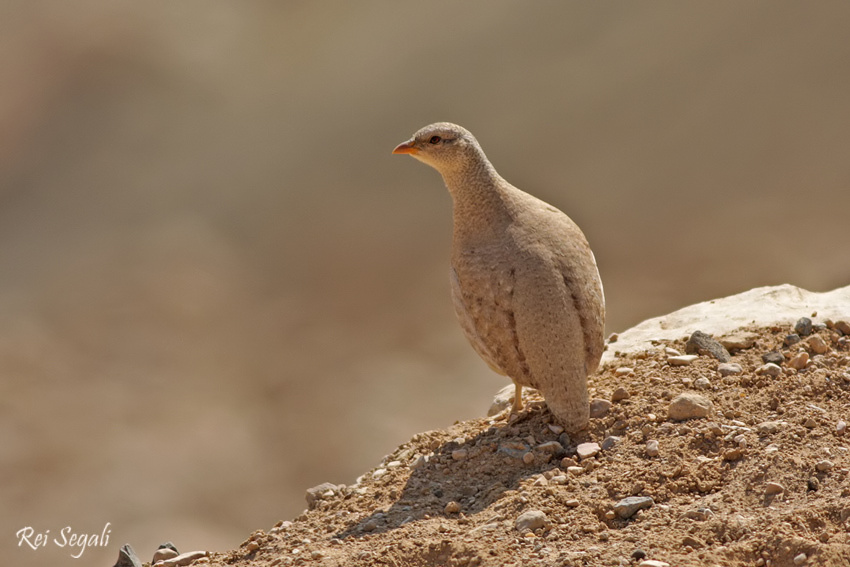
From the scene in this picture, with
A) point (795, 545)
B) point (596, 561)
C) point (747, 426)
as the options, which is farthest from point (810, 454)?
point (596, 561)

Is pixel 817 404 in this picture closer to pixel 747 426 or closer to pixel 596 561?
pixel 747 426

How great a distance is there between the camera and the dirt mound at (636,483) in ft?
16.1

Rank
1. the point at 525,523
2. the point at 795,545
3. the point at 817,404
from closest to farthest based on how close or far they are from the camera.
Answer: the point at 795,545
the point at 525,523
the point at 817,404

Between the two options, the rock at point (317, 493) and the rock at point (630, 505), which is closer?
the rock at point (630, 505)

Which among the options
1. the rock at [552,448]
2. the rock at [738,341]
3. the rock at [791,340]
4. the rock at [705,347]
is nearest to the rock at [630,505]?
the rock at [552,448]

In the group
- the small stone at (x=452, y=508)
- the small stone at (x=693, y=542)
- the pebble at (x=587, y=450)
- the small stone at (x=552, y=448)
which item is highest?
the small stone at (x=552, y=448)

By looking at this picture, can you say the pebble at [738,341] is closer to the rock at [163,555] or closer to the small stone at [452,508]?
the small stone at [452,508]

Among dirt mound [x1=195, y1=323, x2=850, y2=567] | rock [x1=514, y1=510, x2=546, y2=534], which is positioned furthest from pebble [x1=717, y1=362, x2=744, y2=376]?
rock [x1=514, y1=510, x2=546, y2=534]

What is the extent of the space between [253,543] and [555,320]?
90.5 inches

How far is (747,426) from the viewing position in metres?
6.03

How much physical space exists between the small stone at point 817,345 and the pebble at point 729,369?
577 millimetres

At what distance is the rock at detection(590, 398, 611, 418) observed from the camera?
648 cm

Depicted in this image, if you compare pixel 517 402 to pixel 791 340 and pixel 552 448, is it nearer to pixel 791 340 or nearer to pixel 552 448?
pixel 552 448

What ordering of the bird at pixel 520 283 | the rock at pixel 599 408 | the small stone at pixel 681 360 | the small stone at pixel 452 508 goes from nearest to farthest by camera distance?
the small stone at pixel 452 508 → the bird at pixel 520 283 → the rock at pixel 599 408 → the small stone at pixel 681 360
